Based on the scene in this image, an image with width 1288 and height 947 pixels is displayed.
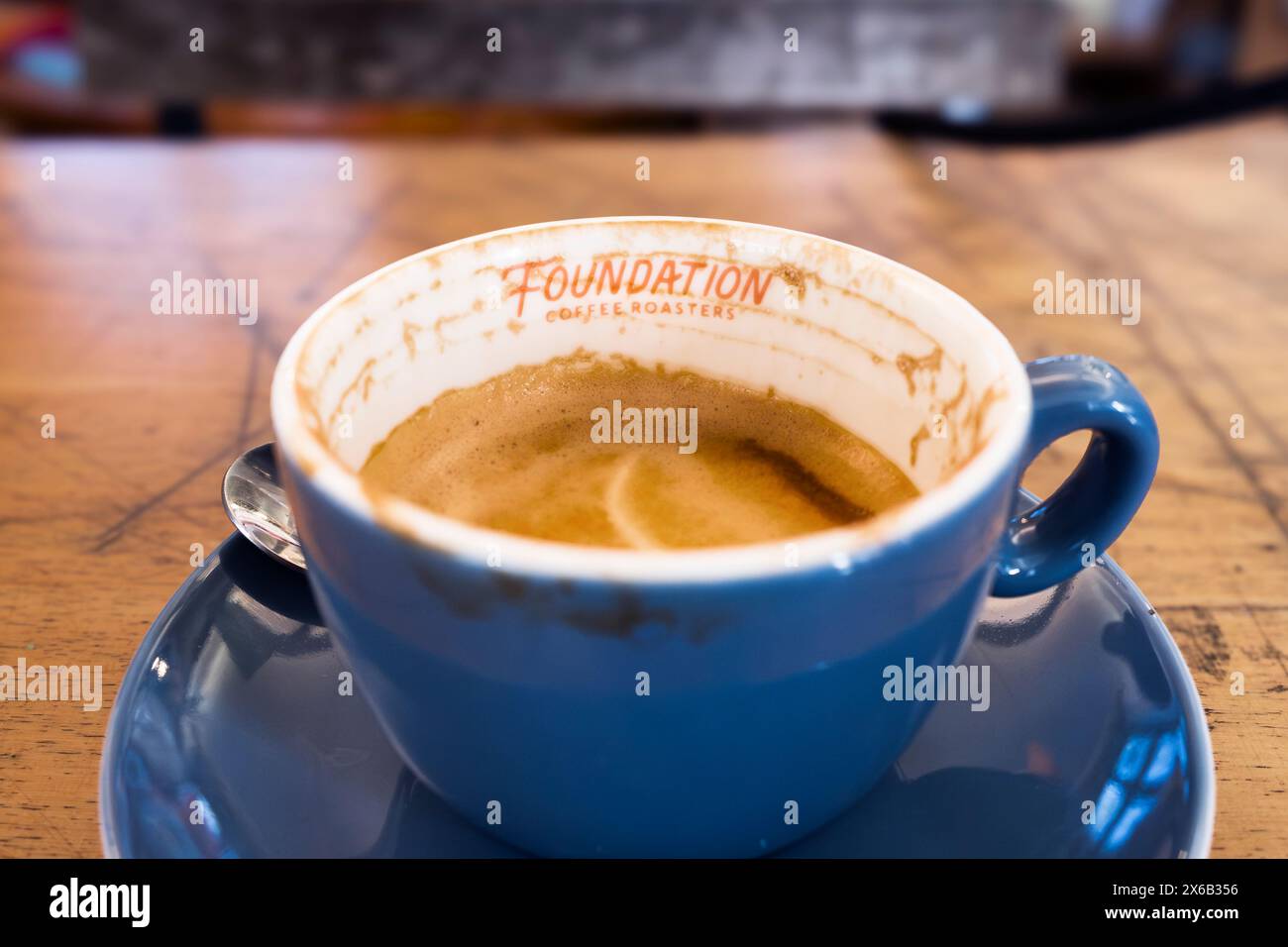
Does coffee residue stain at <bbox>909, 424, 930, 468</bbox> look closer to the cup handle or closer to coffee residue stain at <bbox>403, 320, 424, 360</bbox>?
the cup handle

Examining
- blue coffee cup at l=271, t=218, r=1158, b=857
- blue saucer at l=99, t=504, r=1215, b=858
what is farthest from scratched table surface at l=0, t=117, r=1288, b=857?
blue coffee cup at l=271, t=218, r=1158, b=857

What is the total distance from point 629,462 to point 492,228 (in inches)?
27.7

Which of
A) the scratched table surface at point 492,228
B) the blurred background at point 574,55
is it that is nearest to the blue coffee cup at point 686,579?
the scratched table surface at point 492,228

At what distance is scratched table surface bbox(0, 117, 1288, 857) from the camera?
2.41 ft

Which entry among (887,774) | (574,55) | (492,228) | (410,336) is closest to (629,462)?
(410,336)

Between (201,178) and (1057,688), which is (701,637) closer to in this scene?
(1057,688)

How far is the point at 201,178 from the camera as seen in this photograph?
1481mm

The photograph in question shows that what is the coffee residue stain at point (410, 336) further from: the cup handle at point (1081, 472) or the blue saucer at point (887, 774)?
the cup handle at point (1081, 472)

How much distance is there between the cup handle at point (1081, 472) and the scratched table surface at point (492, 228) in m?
0.06

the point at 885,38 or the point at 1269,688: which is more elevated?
the point at 885,38

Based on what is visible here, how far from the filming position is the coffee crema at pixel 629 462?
0.67 meters
